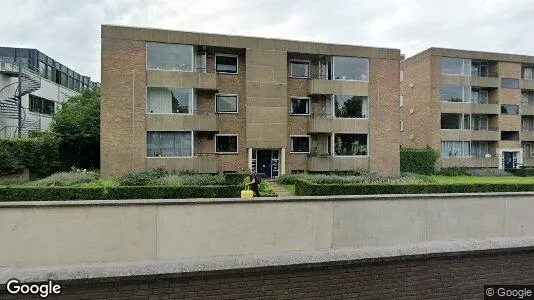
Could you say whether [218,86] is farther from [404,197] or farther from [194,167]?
[404,197]

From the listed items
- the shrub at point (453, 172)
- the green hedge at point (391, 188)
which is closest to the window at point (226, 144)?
the green hedge at point (391, 188)

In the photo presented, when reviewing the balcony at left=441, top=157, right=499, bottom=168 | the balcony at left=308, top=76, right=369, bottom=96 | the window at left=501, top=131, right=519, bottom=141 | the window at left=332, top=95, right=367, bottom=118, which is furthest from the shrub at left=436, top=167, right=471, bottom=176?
the balcony at left=308, top=76, right=369, bottom=96

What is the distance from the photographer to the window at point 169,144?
966 inches

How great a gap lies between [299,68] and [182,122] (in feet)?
34.2

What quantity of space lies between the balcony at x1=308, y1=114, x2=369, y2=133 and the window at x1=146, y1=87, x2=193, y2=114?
31.3ft

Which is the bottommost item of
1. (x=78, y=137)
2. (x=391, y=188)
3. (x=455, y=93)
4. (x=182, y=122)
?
(x=391, y=188)

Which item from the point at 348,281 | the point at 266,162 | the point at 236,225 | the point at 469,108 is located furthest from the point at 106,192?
the point at 469,108

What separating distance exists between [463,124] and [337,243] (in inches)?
1364

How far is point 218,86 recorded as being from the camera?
26.4 meters

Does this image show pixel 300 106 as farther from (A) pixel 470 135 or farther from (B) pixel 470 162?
(A) pixel 470 135

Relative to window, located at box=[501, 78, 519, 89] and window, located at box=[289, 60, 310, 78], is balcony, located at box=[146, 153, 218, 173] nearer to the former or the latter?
window, located at box=[289, 60, 310, 78]

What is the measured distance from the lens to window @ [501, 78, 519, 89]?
38.8 metres

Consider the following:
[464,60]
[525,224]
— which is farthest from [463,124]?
[525,224]

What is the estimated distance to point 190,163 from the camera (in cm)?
2475
